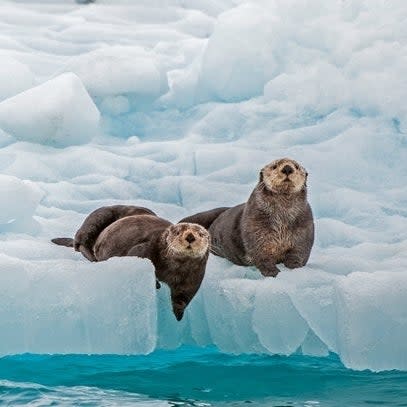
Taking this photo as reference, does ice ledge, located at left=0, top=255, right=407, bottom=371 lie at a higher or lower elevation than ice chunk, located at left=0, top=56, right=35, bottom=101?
lower

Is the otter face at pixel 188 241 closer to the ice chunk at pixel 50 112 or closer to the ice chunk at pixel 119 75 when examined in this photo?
the ice chunk at pixel 50 112

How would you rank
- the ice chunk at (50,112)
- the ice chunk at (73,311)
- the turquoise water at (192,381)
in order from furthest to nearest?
the ice chunk at (50,112), the ice chunk at (73,311), the turquoise water at (192,381)

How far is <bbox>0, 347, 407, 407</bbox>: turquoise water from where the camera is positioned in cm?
427

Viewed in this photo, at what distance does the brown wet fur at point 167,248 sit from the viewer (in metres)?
4.78

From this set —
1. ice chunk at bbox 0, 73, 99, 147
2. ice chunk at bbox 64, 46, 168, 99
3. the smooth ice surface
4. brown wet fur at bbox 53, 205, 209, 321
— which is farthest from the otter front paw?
ice chunk at bbox 64, 46, 168, 99

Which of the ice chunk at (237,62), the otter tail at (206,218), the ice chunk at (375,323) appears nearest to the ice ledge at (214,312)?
the ice chunk at (375,323)

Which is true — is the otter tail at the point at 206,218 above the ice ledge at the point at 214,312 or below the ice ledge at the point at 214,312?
above

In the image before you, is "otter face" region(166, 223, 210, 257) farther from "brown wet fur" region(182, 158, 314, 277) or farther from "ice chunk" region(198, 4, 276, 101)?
"ice chunk" region(198, 4, 276, 101)

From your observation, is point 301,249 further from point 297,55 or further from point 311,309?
point 297,55

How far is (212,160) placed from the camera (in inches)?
333

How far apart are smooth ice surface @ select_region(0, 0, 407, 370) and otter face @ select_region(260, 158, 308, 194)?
448mm

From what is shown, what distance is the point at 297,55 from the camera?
9.53 m

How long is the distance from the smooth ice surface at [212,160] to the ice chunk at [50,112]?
14 millimetres

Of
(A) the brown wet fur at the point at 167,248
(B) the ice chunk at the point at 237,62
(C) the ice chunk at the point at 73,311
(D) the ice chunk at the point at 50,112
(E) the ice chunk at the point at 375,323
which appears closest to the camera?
(E) the ice chunk at the point at 375,323
